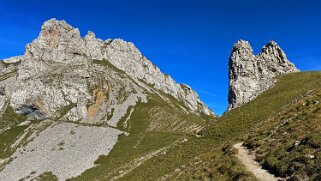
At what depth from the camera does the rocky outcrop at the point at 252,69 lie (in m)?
112

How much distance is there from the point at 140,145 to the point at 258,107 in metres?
71.4

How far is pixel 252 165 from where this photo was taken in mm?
27609

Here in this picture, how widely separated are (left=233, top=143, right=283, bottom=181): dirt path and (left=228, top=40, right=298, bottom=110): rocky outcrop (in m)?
77.5

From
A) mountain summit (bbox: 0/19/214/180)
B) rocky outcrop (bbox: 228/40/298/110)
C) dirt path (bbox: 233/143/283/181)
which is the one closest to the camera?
dirt path (bbox: 233/143/283/181)

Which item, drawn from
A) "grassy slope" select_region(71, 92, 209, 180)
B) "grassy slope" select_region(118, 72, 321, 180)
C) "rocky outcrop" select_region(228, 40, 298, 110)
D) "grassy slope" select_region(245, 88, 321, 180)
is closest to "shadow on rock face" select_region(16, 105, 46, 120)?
"grassy slope" select_region(71, 92, 209, 180)

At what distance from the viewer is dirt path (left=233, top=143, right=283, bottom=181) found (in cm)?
2428

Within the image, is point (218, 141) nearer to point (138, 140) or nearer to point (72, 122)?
point (138, 140)

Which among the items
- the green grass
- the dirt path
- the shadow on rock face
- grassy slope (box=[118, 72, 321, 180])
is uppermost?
the shadow on rock face

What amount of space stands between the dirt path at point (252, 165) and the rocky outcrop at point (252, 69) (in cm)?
7750

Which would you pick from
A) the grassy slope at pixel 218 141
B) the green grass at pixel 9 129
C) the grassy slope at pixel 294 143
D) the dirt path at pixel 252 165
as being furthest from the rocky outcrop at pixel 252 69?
the green grass at pixel 9 129

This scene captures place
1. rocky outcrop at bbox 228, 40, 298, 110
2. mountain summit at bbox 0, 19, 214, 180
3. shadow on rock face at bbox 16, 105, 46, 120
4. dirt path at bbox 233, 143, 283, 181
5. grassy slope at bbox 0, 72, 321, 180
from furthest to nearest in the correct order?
shadow on rock face at bbox 16, 105, 46, 120 < rocky outcrop at bbox 228, 40, 298, 110 < mountain summit at bbox 0, 19, 214, 180 < grassy slope at bbox 0, 72, 321, 180 < dirt path at bbox 233, 143, 283, 181

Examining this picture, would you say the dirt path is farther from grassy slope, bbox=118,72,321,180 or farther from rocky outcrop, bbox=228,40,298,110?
rocky outcrop, bbox=228,40,298,110

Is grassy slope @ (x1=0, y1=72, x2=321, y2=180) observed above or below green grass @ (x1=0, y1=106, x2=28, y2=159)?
below

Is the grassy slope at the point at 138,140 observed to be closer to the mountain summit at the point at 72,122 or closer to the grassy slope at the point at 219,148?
the mountain summit at the point at 72,122
